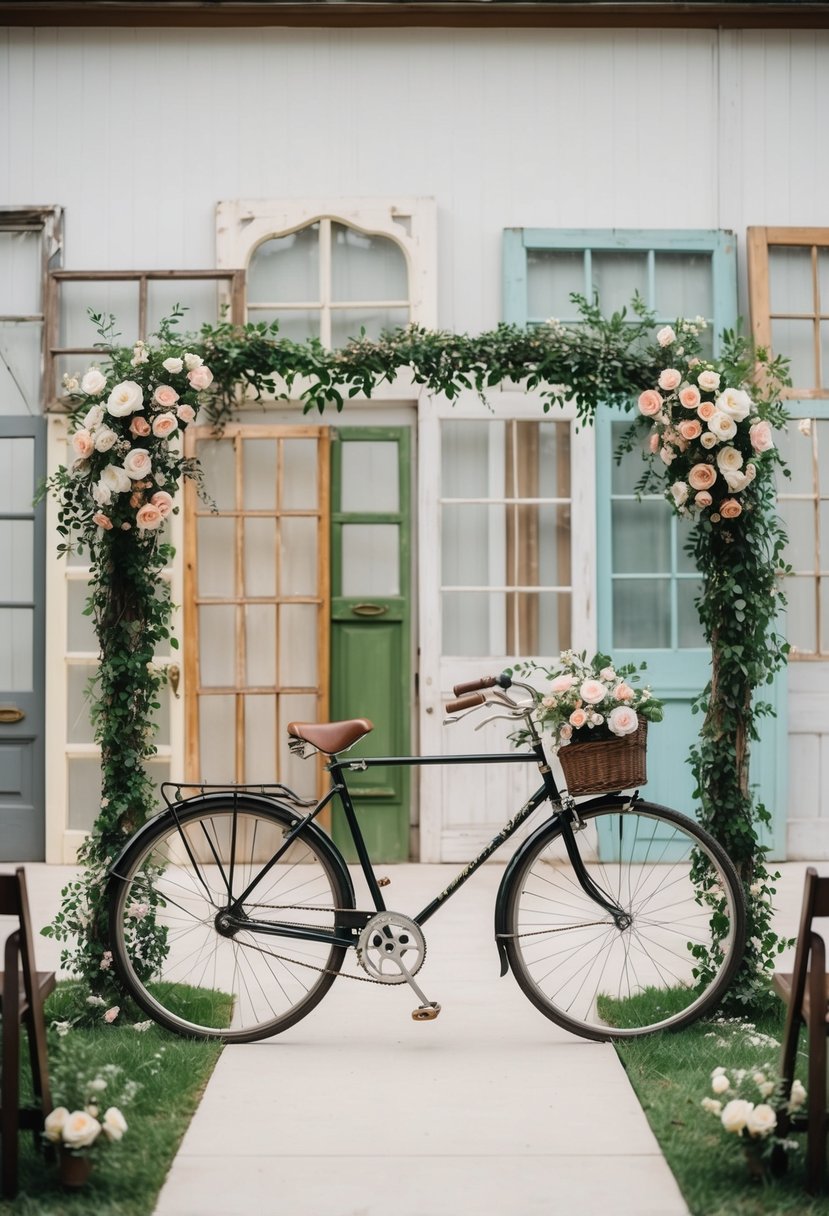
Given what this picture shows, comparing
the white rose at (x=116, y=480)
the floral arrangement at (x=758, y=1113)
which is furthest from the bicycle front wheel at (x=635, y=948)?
the white rose at (x=116, y=480)

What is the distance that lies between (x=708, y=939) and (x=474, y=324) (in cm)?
291

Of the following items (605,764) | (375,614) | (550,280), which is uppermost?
(550,280)

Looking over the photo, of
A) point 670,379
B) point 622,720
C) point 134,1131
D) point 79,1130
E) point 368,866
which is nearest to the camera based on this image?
point 79,1130

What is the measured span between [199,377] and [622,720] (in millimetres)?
1506

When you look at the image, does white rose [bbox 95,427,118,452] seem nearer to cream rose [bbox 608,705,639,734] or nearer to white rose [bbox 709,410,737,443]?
cream rose [bbox 608,705,639,734]

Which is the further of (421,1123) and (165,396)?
(165,396)

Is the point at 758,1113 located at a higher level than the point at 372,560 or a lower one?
lower

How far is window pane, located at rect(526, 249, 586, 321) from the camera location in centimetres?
577

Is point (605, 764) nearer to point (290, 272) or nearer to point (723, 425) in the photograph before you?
point (723, 425)

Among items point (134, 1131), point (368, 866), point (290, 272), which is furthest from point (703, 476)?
point (290, 272)

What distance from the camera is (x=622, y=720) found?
3.19 m

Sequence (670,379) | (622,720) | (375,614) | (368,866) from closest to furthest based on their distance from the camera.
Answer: (622,720) < (368,866) < (670,379) < (375,614)

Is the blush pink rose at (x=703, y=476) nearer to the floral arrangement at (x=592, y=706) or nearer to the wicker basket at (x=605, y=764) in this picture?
the floral arrangement at (x=592, y=706)

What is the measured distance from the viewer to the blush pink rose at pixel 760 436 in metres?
3.47
